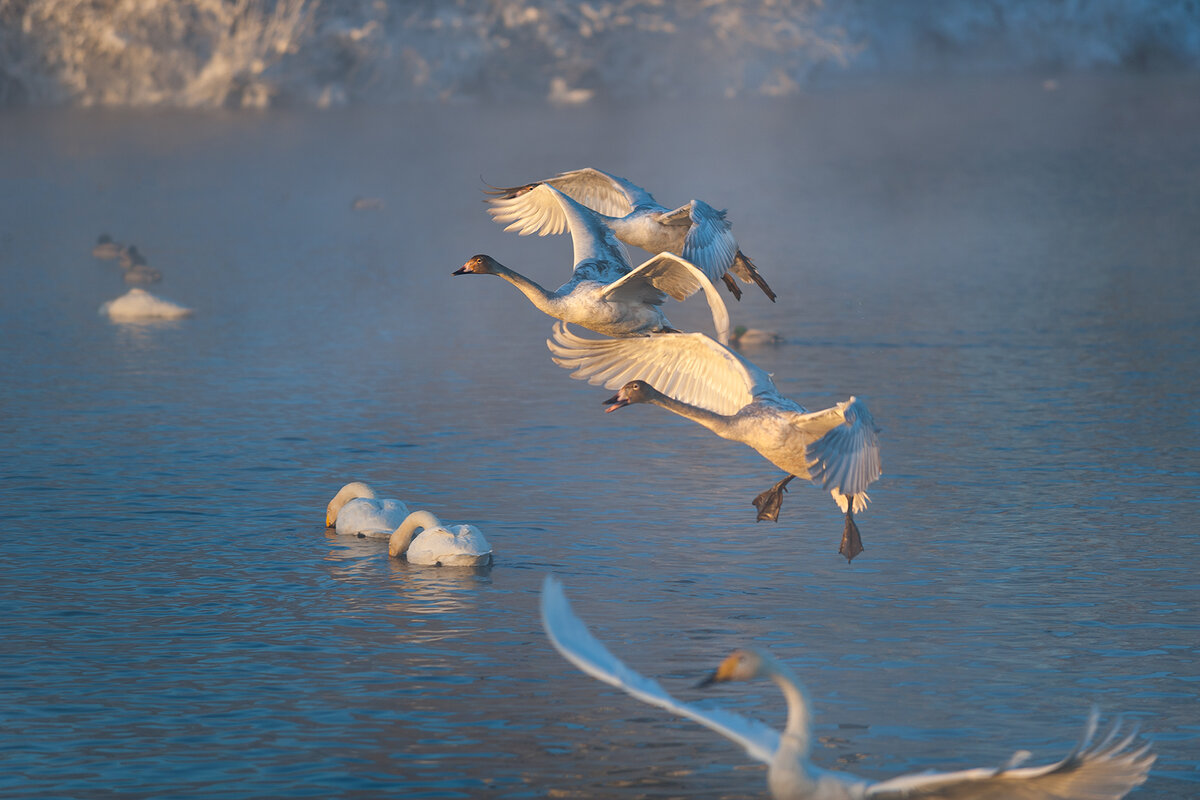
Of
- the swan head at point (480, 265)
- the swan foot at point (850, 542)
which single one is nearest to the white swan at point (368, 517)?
the swan head at point (480, 265)

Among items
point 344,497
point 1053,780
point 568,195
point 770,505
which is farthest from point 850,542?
point 1053,780

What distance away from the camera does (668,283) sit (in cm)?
1271

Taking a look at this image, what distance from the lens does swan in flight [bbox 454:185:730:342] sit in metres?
12.4

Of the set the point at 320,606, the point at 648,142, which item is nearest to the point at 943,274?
the point at 320,606

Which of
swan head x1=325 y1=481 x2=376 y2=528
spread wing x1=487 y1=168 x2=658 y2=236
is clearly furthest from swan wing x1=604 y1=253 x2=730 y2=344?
swan head x1=325 y1=481 x2=376 y2=528

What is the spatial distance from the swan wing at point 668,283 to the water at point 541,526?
2291 mm

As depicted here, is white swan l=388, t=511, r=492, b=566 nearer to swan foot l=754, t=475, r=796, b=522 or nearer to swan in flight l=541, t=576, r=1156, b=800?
swan foot l=754, t=475, r=796, b=522

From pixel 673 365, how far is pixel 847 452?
214 centimetres

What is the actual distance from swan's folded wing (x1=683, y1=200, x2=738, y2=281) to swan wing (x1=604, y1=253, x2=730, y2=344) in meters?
0.16

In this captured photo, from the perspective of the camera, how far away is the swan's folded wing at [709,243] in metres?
12.6

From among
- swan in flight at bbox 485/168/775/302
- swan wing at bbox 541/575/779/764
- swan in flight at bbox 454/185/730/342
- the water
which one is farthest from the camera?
swan in flight at bbox 485/168/775/302

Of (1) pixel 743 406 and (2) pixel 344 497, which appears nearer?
(1) pixel 743 406

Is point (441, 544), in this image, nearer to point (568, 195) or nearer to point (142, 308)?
point (568, 195)

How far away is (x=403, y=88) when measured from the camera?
70125mm
